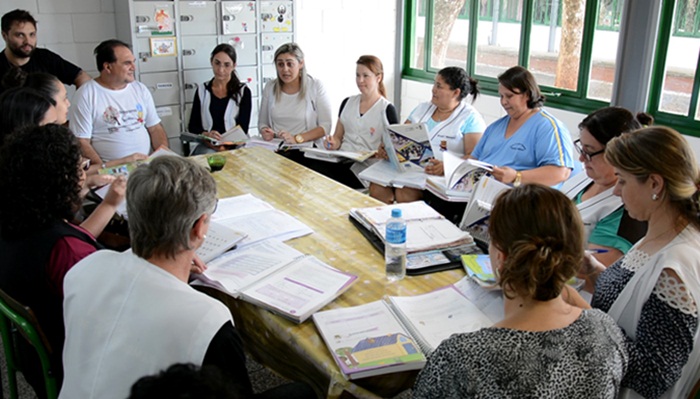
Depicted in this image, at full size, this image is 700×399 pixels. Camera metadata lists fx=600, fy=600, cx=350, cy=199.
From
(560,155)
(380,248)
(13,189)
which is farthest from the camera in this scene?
(560,155)

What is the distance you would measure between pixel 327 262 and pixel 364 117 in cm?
215

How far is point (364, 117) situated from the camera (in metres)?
4.09

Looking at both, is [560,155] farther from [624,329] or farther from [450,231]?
[624,329]

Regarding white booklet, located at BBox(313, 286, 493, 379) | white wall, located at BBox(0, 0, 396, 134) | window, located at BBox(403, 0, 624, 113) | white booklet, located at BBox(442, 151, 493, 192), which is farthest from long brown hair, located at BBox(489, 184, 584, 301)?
white wall, located at BBox(0, 0, 396, 134)

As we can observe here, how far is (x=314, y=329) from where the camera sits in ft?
5.43

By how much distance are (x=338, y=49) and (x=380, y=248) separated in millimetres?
3903

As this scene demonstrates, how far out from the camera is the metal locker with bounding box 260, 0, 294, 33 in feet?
16.5

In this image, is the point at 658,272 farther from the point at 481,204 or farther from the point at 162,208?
the point at 162,208

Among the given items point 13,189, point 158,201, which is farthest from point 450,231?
point 13,189

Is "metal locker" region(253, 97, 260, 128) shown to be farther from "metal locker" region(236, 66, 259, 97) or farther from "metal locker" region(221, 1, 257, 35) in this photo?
"metal locker" region(221, 1, 257, 35)

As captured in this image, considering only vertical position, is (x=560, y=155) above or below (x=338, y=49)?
below

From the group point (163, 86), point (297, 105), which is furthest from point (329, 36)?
point (163, 86)

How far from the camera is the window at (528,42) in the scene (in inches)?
176

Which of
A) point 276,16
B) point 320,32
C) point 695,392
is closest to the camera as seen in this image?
point 695,392
